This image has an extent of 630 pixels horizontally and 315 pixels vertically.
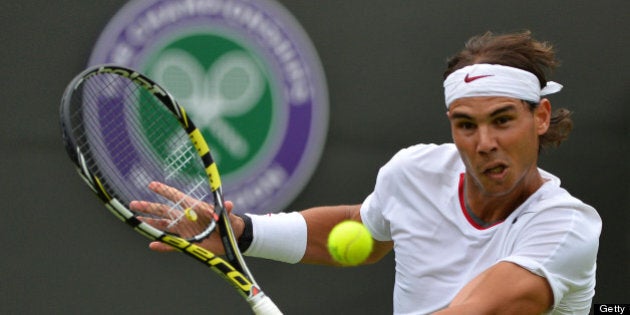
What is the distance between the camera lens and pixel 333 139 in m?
3.85

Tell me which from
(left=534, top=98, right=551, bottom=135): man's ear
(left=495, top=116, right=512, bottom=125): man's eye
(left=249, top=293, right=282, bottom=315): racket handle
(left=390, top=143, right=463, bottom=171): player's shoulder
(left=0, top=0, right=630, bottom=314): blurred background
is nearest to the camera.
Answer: (left=249, top=293, right=282, bottom=315): racket handle

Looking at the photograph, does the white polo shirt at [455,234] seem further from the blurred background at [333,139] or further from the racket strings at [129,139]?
the blurred background at [333,139]

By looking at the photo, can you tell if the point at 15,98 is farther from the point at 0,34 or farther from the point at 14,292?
the point at 14,292

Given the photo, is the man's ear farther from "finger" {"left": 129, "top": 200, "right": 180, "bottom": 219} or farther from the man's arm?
"finger" {"left": 129, "top": 200, "right": 180, "bottom": 219}

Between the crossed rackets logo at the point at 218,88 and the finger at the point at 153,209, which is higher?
the crossed rackets logo at the point at 218,88

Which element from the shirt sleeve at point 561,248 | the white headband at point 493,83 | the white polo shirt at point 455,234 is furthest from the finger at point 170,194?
the shirt sleeve at point 561,248

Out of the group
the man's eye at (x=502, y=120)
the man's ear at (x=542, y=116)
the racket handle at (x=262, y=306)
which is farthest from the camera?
the man's ear at (x=542, y=116)

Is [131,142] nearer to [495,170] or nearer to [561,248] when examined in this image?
[495,170]

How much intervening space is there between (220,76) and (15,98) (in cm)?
69

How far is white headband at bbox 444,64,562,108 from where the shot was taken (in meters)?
2.59

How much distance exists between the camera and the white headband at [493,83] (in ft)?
8.48

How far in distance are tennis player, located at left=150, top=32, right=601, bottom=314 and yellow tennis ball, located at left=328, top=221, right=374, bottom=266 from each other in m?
0.08

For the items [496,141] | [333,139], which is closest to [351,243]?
[496,141]

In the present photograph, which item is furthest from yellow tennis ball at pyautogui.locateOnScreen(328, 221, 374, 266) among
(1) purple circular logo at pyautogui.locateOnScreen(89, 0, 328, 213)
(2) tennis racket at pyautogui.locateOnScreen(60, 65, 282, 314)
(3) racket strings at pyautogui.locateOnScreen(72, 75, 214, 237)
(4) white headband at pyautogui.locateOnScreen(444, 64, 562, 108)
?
(1) purple circular logo at pyautogui.locateOnScreen(89, 0, 328, 213)
